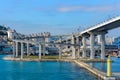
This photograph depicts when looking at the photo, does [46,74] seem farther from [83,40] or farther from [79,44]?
[79,44]

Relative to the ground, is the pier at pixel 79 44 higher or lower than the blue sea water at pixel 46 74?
higher

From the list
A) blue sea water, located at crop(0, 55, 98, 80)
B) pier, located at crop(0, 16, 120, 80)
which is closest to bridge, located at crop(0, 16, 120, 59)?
pier, located at crop(0, 16, 120, 80)

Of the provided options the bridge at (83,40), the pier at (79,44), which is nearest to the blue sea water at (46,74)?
the pier at (79,44)

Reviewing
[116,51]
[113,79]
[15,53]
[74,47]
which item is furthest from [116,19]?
[116,51]

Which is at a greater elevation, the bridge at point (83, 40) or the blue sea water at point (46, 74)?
the bridge at point (83, 40)

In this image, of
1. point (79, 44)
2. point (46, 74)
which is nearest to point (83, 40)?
point (79, 44)

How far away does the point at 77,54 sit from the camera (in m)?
97.9

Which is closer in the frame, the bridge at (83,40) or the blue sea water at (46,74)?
the blue sea water at (46,74)

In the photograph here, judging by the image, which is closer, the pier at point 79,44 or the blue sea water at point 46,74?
the blue sea water at point 46,74

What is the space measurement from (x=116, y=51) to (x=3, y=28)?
71102 mm

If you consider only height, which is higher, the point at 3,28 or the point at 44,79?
the point at 3,28

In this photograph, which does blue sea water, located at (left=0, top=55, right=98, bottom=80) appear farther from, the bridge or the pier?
the bridge

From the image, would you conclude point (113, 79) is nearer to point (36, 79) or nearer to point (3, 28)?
point (36, 79)

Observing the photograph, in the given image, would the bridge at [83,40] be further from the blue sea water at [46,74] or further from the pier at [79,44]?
the blue sea water at [46,74]
